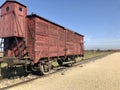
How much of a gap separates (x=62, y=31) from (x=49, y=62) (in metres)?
4.22

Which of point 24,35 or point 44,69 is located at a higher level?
point 24,35

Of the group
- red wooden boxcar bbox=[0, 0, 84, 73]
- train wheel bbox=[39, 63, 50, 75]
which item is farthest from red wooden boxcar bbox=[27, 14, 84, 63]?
train wheel bbox=[39, 63, 50, 75]

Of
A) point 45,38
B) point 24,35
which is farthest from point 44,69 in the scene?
point 24,35

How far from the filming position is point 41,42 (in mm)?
11484

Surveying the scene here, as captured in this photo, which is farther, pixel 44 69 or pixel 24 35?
pixel 44 69

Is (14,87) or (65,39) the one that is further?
(65,39)

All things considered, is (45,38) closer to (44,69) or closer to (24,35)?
(24,35)

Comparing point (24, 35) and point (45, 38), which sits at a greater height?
point (24, 35)

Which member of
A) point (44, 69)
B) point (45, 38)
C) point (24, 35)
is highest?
point (24, 35)

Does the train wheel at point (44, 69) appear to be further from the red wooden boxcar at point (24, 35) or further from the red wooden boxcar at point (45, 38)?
the red wooden boxcar at point (45, 38)

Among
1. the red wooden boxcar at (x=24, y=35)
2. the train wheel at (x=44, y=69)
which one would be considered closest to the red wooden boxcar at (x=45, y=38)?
the red wooden boxcar at (x=24, y=35)

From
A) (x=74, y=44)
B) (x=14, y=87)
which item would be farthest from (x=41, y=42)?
(x=74, y=44)

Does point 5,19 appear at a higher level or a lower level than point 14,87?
higher

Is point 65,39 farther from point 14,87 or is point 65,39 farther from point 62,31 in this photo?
point 14,87
